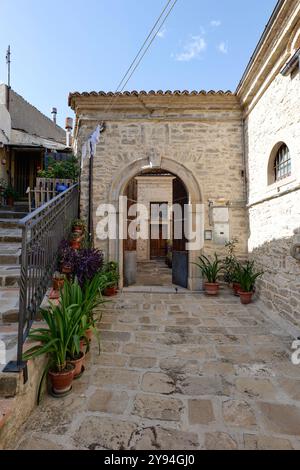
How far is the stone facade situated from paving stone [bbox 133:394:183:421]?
98.7 inches

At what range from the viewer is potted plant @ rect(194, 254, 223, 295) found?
17.1 ft

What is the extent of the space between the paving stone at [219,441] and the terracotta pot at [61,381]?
125cm

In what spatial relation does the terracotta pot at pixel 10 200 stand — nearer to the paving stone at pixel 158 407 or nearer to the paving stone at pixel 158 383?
the paving stone at pixel 158 383

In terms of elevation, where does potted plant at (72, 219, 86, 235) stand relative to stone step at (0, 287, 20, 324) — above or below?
above

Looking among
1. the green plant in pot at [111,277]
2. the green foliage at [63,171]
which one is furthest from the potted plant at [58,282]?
the green foliage at [63,171]

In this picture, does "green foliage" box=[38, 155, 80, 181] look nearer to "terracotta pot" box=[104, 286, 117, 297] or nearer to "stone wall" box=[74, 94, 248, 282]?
"stone wall" box=[74, 94, 248, 282]

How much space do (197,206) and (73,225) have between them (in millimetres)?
2955

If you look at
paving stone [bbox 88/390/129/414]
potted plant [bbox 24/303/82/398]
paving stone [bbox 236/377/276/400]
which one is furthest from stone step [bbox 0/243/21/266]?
paving stone [bbox 236/377/276/400]

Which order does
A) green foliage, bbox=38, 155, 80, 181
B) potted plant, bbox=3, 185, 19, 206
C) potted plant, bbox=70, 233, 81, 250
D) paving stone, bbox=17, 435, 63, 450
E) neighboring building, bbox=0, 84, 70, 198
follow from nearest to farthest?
paving stone, bbox=17, 435, 63, 450 < potted plant, bbox=70, 233, 81, 250 < green foliage, bbox=38, 155, 80, 181 < potted plant, bbox=3, 185, 19, 206 < neighboring building, bbox=0, 84, 70, 198

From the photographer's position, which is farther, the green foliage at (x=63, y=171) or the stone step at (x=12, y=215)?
the green foliage at (x=63, y=171)

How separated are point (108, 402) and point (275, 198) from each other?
4067mm

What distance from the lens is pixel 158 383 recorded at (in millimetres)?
2260

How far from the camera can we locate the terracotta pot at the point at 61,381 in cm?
207
